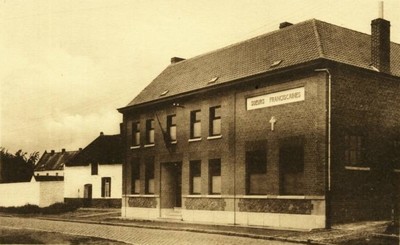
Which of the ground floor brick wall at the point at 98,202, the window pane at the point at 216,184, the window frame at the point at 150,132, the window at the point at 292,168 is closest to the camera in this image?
the window at the point at 292,168

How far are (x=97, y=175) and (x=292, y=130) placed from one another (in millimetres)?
26942

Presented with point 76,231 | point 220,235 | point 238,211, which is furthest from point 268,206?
point 76,231

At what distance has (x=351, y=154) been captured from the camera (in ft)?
75.6

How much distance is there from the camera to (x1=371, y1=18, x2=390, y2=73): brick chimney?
24062 millimetres

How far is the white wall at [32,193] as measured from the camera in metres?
45.8

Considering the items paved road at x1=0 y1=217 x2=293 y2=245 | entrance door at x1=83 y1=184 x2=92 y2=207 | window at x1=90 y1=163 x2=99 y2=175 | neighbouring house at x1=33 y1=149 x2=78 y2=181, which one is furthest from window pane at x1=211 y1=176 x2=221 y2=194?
neighbouring house at x1=33 y1=149 x2=78 y2=181

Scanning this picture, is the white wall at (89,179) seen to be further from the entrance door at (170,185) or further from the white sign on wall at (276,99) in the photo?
the white sign on wall at (276,99)

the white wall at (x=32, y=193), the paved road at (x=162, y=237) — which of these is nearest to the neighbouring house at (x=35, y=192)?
the white wall at (x=32, y=193)

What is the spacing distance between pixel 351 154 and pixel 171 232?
27.1 feet

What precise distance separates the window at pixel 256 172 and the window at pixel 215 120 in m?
2.88

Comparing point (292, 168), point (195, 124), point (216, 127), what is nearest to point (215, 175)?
point (216, 127)

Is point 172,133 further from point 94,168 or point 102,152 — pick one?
point 102,152

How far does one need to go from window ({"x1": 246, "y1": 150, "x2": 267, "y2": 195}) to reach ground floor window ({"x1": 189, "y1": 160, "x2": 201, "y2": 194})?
414 centimetres

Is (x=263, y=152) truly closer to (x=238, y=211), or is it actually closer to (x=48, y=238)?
(x=238, y=211)
